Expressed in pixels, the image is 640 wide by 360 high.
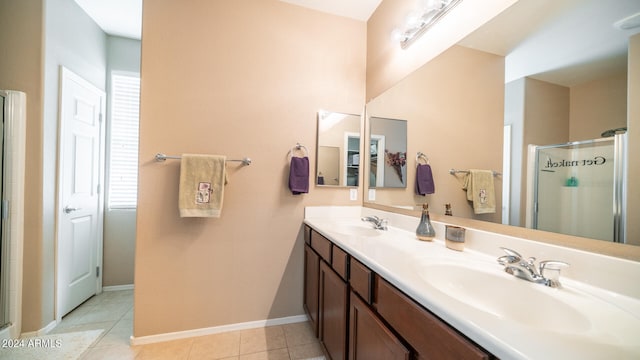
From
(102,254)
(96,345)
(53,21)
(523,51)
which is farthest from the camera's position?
(102,254)

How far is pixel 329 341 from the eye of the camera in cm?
135

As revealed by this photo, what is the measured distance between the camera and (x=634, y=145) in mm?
682

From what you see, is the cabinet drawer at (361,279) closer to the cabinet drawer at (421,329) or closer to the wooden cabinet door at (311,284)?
the cabinet drawer at (421,329)

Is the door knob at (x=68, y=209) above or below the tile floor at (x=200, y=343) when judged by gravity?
above

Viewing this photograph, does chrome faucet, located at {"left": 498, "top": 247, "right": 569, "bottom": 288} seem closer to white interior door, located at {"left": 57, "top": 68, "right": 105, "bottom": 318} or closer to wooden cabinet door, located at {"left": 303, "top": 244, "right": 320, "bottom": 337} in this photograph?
wooden cabinet door, located at {"left": 303, "top": 244, "right": 320, "bottom": 337}

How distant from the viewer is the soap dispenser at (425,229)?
130cm

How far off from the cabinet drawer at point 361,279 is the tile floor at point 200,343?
0.86 m

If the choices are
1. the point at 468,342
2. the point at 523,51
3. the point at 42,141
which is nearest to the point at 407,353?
the point at 468,342

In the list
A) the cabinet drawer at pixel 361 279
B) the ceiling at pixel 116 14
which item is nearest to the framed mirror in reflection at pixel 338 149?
the cabinet drawer at pixel 361 279

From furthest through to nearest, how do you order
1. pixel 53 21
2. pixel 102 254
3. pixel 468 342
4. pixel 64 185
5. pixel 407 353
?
1. pixel 102 254
2. pixel 64 185
3. pixel 53 21
4. pixel 407 353
5. pixel 468 342

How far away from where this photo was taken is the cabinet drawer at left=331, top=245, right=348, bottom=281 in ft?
3.86

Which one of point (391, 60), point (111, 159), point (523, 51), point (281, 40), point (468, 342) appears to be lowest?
point (468, 342)

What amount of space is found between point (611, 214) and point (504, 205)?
314 mm

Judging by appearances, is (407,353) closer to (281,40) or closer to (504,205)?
(504,205)
